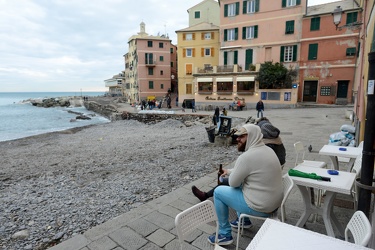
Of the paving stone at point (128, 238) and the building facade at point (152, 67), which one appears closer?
the paving stone at point (128, 238)

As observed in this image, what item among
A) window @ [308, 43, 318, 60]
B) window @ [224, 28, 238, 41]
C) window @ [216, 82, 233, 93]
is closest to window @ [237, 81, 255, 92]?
window @ [216, 82, 233, 93]

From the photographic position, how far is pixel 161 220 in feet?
11.0

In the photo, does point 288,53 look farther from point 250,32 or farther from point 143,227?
point 143,227

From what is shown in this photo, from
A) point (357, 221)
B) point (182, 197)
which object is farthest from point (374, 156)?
point (182, 197)

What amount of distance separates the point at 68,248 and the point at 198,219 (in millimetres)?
1902

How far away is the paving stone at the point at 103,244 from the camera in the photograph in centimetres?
276

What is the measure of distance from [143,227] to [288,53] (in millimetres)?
25779

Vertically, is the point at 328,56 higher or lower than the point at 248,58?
lower

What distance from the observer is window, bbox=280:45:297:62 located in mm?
23769

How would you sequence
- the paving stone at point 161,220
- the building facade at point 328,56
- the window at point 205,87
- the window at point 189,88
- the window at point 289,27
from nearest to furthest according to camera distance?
1. the paving stone at point 161,220
2. the building facade at point 328,56
3. the window at point 289,27
4. the window at point 205,87
5. the window at point 189,88

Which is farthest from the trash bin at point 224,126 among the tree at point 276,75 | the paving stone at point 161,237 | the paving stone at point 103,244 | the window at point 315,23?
the window at point 315,23

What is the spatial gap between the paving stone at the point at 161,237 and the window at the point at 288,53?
83.3 feet

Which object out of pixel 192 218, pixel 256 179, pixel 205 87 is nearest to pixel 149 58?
pixel 205 87

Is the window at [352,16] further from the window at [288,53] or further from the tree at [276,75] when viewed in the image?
the tree at [276,75]
